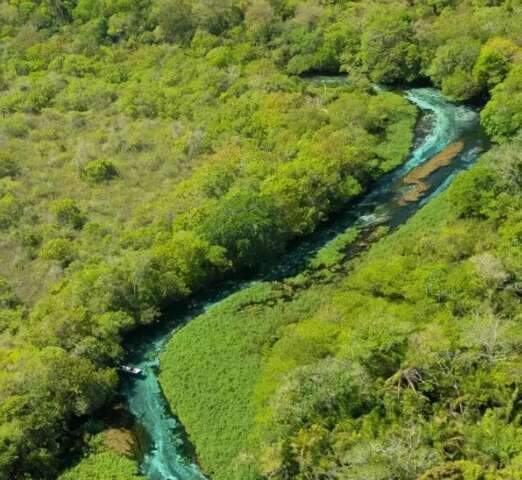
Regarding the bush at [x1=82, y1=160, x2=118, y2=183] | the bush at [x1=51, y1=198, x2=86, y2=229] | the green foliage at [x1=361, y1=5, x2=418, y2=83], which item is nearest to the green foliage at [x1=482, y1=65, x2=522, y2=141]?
the green foliage at [x1=361, y1=5, x2=418, y2=83]

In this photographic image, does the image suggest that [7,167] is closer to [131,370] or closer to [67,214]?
[67,214]

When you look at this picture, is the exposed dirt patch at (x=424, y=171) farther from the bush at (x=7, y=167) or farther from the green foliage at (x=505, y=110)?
the bush at (x=7, y=167)

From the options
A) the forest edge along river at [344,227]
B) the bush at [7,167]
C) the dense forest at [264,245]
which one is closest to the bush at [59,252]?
the dense forest at [264,245]

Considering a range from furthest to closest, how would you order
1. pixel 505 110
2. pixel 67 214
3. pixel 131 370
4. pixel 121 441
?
pixel 505 110
pixel 67 214
pixel 131 370
pixel 121 441

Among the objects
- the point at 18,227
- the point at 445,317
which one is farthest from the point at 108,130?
the point at 445,317

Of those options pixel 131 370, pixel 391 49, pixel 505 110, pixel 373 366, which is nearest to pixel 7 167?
pixel 131 370

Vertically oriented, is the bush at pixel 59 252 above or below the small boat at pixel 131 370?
above

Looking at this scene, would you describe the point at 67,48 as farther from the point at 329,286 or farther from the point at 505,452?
the point at 505,452
